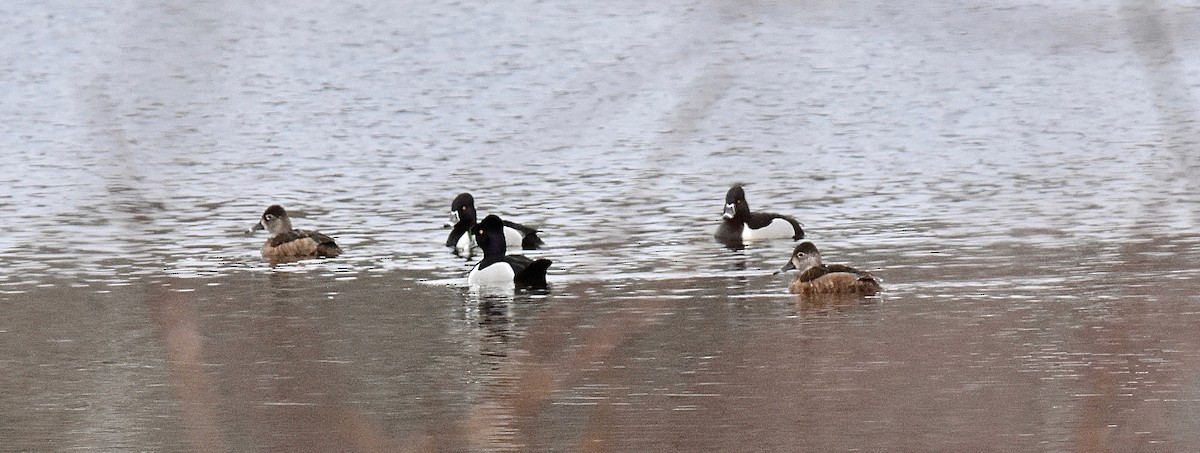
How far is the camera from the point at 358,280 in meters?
14.2

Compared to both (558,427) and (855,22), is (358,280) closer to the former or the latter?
(558,427)

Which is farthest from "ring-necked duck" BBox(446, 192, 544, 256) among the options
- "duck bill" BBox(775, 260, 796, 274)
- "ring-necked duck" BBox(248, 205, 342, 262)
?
"duck bill" BBox(775, 260, 796, 274)

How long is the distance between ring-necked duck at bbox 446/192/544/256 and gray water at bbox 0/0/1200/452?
313 mm

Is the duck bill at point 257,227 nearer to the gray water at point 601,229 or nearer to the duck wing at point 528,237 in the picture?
the gray water at point 601,229

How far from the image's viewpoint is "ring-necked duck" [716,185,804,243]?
17.0m

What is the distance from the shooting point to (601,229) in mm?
4430

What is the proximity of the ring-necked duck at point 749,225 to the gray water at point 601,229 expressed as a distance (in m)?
0.38

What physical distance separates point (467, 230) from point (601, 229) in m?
13.0

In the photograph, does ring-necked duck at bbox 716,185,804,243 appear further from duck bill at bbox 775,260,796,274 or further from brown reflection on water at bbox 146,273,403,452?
brown reflection on water at bbox 146,273,403,452

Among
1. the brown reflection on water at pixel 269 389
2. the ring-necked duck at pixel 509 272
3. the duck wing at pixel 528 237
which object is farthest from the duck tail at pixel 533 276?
the duck wing at pixel 528 237

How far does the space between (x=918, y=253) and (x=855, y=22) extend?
12.9 metres

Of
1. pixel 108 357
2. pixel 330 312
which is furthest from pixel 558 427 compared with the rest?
pixel 330 312

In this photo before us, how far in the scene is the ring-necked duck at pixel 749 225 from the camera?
16969 mm

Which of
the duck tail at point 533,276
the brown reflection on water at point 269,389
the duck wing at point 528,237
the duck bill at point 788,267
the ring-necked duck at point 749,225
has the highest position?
the brown reflection on water at point 269,389
